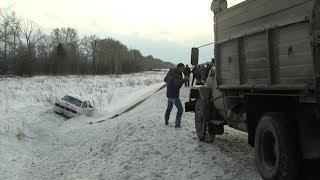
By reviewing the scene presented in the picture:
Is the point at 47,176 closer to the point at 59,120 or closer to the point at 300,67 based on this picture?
the point at 300,67

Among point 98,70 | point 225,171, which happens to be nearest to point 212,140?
point 225,171

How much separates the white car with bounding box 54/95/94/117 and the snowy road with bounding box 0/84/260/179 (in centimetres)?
860

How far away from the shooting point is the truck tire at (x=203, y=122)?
11570 mm

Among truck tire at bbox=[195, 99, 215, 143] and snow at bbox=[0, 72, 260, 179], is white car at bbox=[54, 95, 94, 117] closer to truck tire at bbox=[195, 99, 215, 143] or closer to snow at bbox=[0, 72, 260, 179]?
snow at bbox=[0, 72, 260, 179]

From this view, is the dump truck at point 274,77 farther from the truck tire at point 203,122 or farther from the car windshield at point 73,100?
the car windshield at point 73,100

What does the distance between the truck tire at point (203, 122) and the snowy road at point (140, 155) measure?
0.21 m

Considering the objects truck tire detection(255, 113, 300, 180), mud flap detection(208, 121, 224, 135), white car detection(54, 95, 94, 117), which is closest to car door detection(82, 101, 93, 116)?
white car detection(54, 95, 94, 117)

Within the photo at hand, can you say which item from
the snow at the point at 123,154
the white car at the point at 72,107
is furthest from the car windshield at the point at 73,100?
the snow at the point at 123,154

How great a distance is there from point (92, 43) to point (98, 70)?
47.1 m

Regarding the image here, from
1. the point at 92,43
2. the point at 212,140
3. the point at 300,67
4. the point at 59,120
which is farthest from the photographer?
the point at 92,43

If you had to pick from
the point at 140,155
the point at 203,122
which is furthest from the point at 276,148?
the point at 140,155

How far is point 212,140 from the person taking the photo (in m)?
11.8

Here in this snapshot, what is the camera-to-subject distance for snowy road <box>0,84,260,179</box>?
9.97 meters

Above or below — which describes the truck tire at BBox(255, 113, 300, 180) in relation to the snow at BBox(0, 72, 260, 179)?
above
